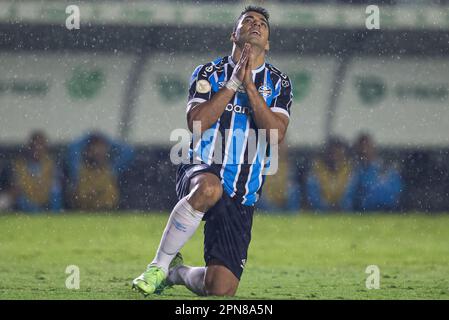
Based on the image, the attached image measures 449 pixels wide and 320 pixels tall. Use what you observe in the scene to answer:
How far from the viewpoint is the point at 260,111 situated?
5.02 m

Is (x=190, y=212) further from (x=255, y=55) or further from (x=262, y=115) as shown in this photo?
(x=255, y=55)

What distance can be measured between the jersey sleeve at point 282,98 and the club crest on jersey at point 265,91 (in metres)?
0.04

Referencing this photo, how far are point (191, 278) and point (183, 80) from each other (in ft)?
21.7

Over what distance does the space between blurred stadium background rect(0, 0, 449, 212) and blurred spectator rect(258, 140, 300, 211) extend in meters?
0.05

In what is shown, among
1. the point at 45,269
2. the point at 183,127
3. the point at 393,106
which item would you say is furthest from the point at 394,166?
the point at 45,269

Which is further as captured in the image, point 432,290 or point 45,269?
point 45,269

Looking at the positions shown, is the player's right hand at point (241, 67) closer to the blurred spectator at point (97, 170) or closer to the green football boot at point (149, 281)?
the green football boot at point (149, 281)

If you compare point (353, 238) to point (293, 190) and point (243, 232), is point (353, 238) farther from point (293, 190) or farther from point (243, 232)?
point (243, 232)

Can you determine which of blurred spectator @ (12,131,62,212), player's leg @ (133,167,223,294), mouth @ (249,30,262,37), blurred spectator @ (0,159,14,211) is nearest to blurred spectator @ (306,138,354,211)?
blurred spectator @ (12,131,62,212)

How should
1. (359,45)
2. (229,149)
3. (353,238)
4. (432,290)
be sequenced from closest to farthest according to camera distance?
1. (229,149)
2. (432,290)
3. (353,238)
4. (359,45)

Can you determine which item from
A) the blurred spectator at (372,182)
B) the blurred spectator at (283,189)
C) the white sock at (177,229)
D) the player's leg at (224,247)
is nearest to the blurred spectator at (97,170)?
the blurred spectator at (283,189)

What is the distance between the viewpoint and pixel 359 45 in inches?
494

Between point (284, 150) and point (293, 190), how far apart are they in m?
0.46

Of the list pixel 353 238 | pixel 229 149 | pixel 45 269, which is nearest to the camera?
pixel 229 149
